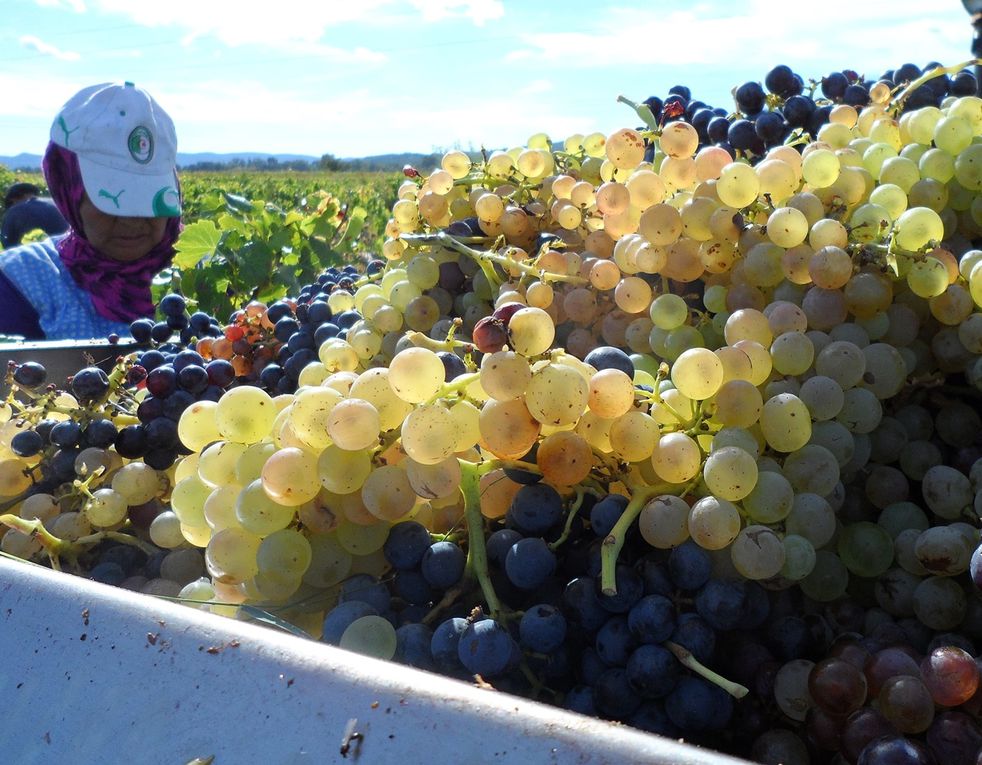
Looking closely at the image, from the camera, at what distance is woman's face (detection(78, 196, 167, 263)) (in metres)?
2.68

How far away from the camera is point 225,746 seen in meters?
0.43

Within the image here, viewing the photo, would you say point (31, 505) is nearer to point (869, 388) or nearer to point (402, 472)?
point (402, 472)

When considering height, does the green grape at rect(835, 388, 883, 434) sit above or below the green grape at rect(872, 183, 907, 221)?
below

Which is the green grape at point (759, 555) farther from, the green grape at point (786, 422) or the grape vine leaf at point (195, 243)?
the grape vine leaf at point (195, 243)

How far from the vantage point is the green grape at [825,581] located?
0.76m

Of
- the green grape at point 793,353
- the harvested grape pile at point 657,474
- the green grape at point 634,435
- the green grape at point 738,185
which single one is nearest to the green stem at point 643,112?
the harvested grape pile at point 657,474

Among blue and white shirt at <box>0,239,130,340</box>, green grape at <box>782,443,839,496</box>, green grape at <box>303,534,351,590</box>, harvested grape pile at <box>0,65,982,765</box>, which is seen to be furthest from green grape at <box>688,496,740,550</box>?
blue and white shirt at <box>0,239,130,340</box>

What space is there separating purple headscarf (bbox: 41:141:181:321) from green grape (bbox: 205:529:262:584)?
215 cm

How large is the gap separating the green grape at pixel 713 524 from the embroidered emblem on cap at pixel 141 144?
2485 mm

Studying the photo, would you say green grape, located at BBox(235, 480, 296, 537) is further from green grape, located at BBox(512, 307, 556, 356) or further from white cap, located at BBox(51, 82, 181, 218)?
white cap, located at BBox(51, 82, 181, 218)

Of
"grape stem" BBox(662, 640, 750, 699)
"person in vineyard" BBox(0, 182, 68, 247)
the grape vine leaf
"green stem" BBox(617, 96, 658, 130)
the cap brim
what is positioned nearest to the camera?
"grape stem" BBox(662, 640, 750, 699)

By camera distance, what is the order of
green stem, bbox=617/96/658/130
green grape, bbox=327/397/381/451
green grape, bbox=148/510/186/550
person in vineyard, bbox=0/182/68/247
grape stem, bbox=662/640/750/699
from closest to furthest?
grape stem, bbox=662/640/750/699 < green grape, bbox=327/397/381/451 < green grape, bbox=148/510/186/550 < green stem, bbox=617/96/658/130 < person in vineyard, bbox=0/182/68/247

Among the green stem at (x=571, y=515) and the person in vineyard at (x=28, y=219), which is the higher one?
the person in vineyard at (x=28, y=219)

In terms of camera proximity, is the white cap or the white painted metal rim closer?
the white painted metal rim
